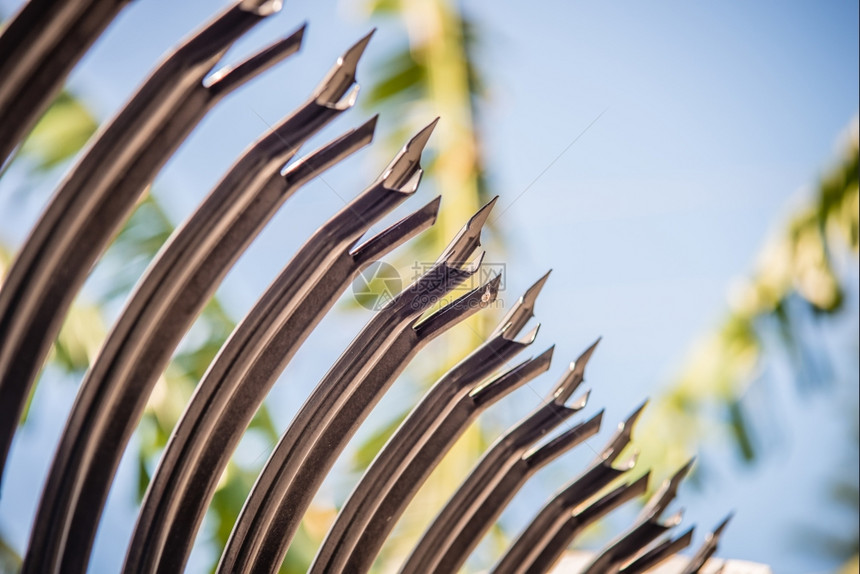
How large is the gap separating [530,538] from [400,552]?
6.33 feet

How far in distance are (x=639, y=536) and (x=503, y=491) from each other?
0.21 metres

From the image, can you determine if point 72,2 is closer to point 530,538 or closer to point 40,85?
point 40,85

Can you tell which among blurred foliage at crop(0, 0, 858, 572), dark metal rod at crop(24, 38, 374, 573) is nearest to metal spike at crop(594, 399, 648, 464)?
dark metal rod at crop(24, 38, 374, 573)

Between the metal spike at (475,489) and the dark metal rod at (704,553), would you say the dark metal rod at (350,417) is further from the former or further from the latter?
the dark metal rod at (704,553)

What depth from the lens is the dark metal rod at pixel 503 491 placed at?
74 cm

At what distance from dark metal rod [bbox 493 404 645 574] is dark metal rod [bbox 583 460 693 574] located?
83mm

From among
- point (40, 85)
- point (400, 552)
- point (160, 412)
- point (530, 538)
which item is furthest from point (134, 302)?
point (400, 552)

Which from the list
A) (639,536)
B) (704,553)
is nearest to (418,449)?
(639,536)

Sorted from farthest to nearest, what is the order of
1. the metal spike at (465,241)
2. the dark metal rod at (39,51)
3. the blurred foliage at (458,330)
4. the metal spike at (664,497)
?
the blurred foliage at (458,330) → the metal spike at (664,497) → the metal spike at (465,241) → the dark metal rod at (39,51)

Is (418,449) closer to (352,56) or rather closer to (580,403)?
(580,403)

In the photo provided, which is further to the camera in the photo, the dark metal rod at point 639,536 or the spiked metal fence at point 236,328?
the dark metal rod at point 639,536

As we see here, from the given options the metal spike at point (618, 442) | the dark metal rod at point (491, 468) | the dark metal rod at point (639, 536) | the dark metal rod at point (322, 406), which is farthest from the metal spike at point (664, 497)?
the dark metal rod at point (322, 406)

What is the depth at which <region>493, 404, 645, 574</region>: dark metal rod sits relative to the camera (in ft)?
2.54

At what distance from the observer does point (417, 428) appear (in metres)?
0.68
